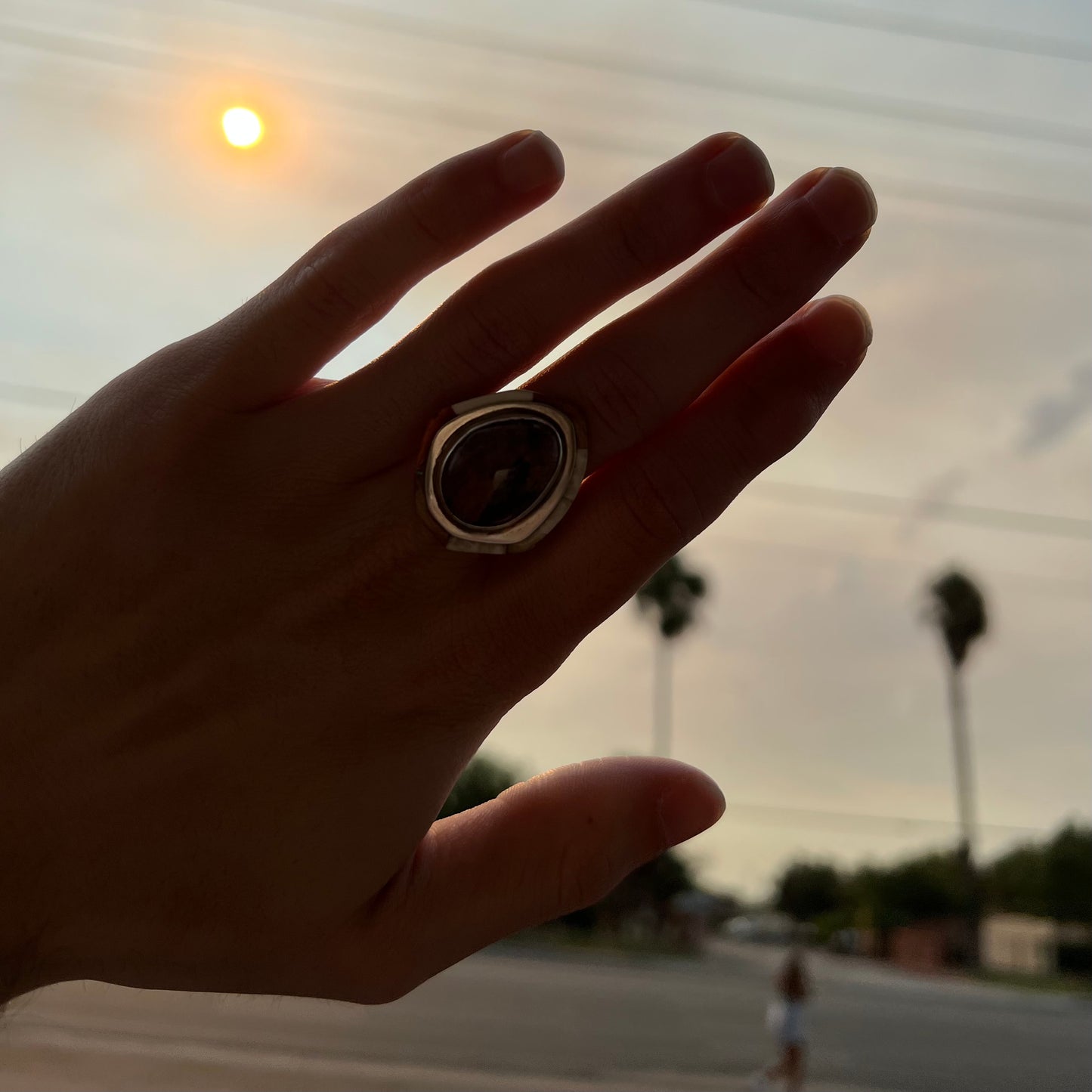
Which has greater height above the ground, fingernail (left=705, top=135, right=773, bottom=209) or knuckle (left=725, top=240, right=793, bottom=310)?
fingernail (left=705, top=135, right=773, bottom=209)

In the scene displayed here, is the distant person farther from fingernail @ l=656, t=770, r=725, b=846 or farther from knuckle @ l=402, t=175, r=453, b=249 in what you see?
knuckle @ l=402, t=175, r=453, b=249

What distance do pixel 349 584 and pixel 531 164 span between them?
353mm

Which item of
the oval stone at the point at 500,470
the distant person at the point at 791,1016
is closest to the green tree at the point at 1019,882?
the distant person at the point at 791,1016

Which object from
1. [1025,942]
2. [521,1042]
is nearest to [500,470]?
[521,1042]

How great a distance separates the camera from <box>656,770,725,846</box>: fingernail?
2.68ft

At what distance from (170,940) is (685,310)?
2.14 feet

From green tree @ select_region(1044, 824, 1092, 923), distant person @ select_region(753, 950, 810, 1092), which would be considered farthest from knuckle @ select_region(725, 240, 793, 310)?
green tree @ select_region(1044, 824, 1092, 923)

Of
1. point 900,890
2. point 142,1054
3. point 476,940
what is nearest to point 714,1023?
point 142,1054

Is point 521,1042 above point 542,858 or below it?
below

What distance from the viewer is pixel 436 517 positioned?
724 millimetres

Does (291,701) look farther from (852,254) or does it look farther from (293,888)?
(852,254)

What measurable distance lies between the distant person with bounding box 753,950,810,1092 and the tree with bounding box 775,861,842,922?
8932 millimetres

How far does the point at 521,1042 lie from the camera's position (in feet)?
18.5

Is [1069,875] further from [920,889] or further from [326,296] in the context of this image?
[326,296]
